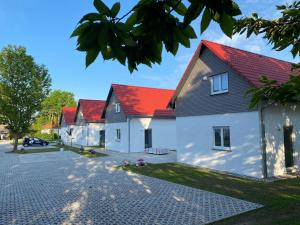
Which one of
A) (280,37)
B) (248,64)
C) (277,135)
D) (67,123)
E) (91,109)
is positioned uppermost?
(248,64)

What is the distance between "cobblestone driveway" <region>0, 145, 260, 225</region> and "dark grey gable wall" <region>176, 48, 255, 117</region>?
5168 millimetres

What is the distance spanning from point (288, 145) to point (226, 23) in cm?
1355

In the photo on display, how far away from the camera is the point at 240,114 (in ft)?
41.8

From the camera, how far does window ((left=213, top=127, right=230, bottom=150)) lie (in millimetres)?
13609

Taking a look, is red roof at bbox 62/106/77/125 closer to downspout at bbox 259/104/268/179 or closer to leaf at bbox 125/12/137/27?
downspout at bbox 259/104/268/179

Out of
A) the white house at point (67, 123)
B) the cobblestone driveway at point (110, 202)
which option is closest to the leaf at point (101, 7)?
the cobblestone driveway at point (110, 202)

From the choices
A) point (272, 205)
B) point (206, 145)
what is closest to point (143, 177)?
point (206, 145)

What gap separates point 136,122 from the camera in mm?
25172

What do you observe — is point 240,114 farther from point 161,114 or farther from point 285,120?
point 161,114

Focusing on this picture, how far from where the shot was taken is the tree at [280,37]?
3.34 meters

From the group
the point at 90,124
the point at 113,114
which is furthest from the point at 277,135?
the point at 90,124

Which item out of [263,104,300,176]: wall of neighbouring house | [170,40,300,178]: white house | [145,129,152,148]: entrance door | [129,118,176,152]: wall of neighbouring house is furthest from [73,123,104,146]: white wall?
[263,104,300,176]: wall of neighbouring house

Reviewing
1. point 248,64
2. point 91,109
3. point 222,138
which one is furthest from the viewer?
point 91,109

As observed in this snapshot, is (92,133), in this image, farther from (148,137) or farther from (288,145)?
(288,145)
